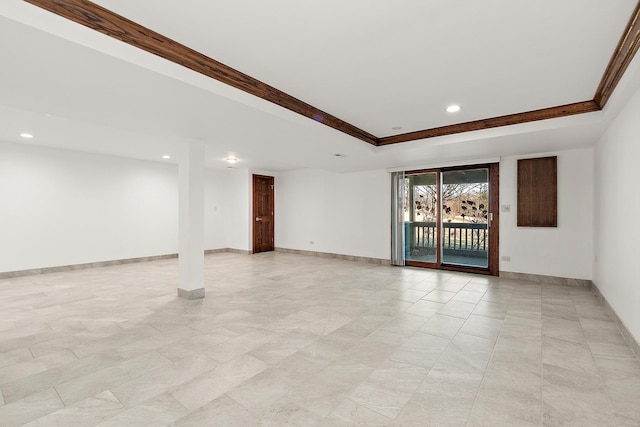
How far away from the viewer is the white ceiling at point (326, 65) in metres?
1.99

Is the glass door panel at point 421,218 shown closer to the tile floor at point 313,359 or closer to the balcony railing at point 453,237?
the balcony railing at point 453,237

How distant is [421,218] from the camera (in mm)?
8445

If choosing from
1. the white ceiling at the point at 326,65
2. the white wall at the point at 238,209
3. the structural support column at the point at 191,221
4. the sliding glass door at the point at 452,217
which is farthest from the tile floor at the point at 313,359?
the white wall at the point at 238,209

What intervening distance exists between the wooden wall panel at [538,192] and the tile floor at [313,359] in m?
1.25

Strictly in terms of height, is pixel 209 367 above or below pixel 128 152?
below

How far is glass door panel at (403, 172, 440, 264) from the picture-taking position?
7965 millimetres

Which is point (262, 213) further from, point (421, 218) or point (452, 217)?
point (452, 217)

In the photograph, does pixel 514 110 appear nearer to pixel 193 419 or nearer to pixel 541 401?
pixel 541 401

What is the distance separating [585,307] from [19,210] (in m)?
9.36

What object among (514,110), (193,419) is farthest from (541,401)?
(514,110)

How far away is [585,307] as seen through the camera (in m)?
3.92

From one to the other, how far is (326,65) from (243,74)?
81 cm

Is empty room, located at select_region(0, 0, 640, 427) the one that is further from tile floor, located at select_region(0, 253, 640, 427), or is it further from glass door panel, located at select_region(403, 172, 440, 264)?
glass door panel, located at select_region(403, 172, 440, 264)

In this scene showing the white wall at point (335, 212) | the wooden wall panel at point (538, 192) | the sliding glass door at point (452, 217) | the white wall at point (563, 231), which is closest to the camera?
the white wall at point (563, 231)
